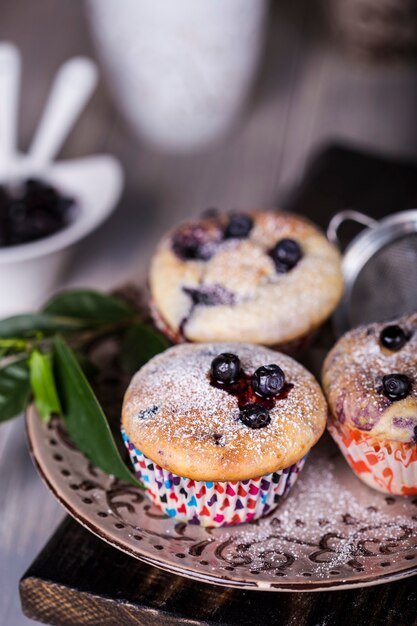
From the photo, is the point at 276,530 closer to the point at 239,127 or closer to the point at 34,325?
the point at 34,325

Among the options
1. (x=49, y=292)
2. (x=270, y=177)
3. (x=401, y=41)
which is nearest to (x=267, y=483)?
(x=49, y=292)

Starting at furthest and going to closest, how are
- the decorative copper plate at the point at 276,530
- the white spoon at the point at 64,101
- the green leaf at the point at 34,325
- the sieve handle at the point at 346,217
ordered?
the white spoon at the point at 64,101 < the sieve handle at the point at 346,217 < the green leaf at the point at 34,325 < the decorative copper plate at the point at 276,530

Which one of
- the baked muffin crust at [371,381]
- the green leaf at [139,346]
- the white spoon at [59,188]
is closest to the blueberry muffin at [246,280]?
the green leaf at [139,346]

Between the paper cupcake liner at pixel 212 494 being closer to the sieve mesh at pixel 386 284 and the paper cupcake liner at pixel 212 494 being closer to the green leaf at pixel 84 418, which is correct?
the green leaf at pixel 84 418

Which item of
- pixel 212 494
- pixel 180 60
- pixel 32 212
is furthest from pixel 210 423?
pixel 180 60

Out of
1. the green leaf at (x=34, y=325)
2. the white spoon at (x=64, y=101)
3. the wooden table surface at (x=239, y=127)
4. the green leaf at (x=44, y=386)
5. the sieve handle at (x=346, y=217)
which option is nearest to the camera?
the green leaf at (x=44, y=386)

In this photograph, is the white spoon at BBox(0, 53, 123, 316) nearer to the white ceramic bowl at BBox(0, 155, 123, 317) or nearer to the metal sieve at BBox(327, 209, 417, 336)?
the white ceramic bowl at BBox(0, 155, 123, 317)

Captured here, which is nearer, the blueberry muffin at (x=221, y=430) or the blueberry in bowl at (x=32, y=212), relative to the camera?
the blueberry muffin at (x=221, y=430)
